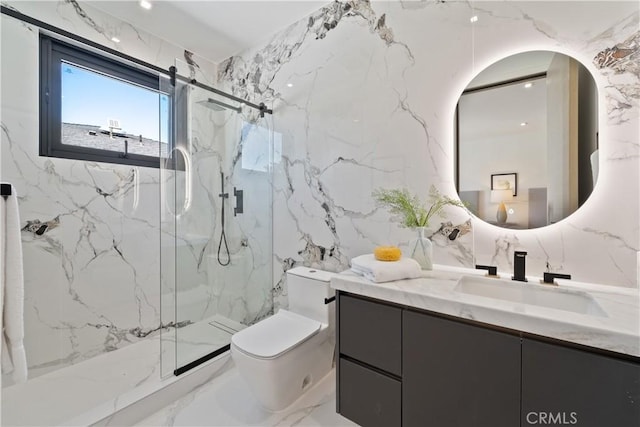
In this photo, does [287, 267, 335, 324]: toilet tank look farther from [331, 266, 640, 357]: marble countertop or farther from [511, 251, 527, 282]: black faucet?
[511, 251, 527, 282]: black faucet

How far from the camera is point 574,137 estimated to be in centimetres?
122

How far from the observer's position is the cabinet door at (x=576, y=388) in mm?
701

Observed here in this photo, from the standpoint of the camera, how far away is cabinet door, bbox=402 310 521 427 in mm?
851

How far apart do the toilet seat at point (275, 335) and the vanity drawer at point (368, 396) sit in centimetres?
34

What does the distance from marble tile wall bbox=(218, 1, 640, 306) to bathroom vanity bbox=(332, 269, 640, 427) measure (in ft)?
0.79

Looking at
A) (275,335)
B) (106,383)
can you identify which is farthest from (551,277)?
(106,383)

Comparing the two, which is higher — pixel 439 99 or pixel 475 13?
pixel 475 13

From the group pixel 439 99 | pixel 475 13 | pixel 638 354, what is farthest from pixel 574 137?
pixel 638 354

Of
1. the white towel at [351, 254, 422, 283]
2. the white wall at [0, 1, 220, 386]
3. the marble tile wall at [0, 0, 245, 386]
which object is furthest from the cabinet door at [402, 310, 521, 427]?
the white wall at [0, 1, 220, 386]

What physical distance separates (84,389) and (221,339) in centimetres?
80

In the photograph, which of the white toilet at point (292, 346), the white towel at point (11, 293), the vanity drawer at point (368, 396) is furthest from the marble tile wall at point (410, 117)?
the white towel at point (11, 293)

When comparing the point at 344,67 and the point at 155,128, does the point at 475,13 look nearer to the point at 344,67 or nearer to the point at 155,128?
the point at 344,67

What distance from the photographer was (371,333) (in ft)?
3.81

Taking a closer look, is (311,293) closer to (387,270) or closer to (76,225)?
(387,270)
